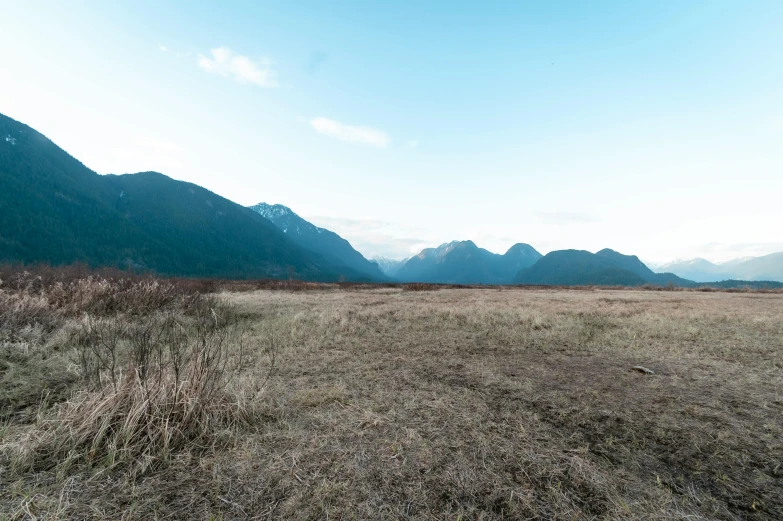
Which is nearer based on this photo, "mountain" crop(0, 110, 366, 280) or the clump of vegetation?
the clump of vegetation

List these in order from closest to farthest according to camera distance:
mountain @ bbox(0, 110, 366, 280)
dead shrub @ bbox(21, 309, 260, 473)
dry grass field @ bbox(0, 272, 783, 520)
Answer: dry grass field @ bbox(0, 272, 783, 520)
dead shrub @ bbox(21, 309, 260, 473)
mountain @ bbox(0, 110, 366, 280)

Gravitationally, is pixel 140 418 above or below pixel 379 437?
above

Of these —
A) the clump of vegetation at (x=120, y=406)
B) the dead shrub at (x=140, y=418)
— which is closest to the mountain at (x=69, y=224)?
the clump of vegetation at (x=120, y=406)

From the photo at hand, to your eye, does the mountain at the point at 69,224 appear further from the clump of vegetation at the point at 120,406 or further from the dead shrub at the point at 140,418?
the dead shrub at the point at 140,418

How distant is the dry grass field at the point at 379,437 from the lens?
3.05 meters

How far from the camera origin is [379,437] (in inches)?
169

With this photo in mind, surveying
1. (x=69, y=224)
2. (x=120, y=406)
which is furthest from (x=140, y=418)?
(x=69, y=224)

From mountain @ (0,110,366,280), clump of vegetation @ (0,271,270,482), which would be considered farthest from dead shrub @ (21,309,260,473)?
mountain @ (0,110,366,280)

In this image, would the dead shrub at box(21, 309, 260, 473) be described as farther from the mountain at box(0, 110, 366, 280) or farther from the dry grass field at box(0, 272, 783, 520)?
the mountain at box(0, 110, 366, 280)

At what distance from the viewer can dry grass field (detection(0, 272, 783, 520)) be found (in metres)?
3.05

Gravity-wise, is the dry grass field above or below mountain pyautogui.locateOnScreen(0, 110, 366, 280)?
below

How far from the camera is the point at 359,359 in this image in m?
8.45

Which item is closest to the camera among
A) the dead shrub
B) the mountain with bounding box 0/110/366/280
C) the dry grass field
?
the dry grass field

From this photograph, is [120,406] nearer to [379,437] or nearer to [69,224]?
[379,437]
